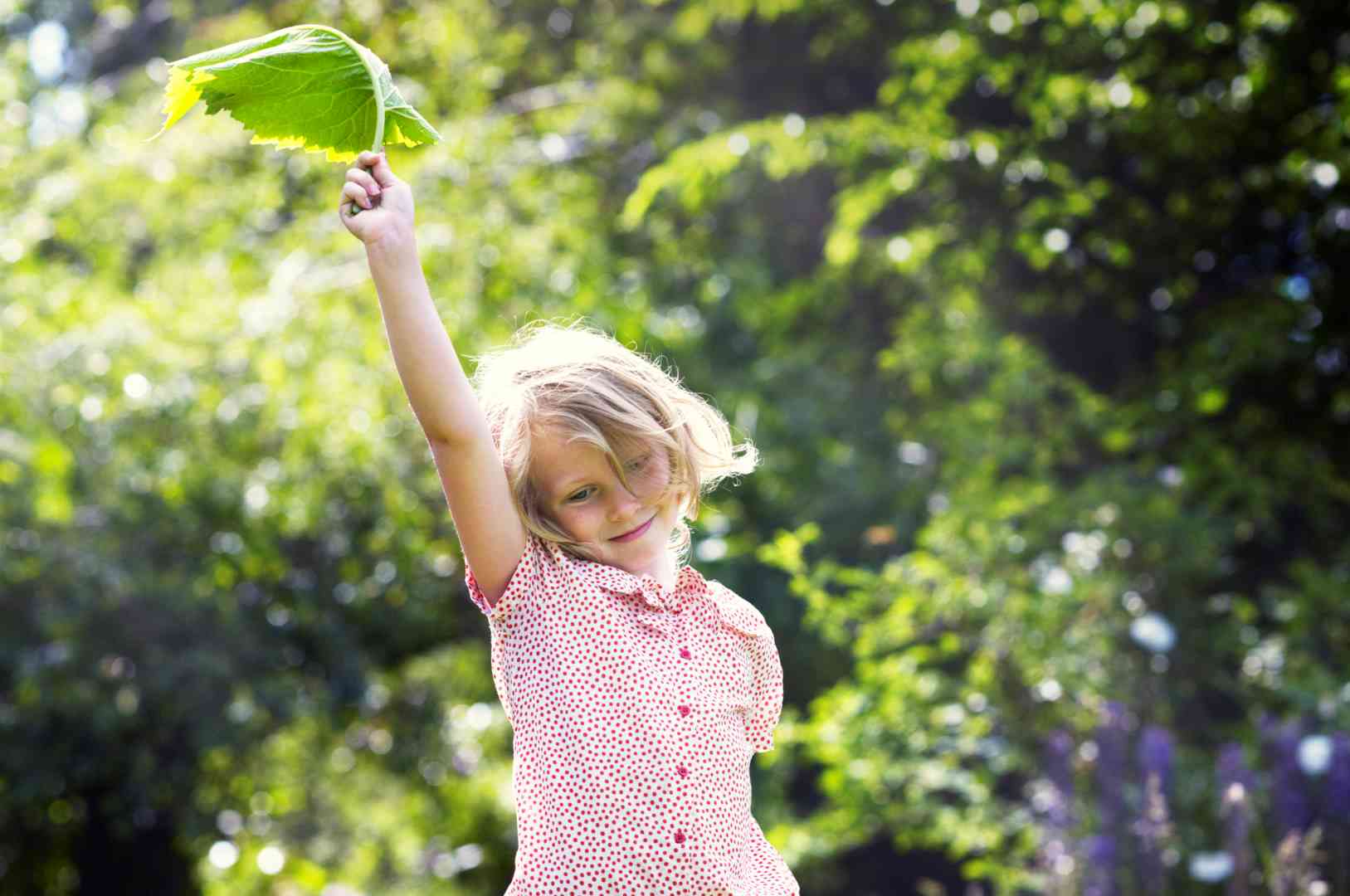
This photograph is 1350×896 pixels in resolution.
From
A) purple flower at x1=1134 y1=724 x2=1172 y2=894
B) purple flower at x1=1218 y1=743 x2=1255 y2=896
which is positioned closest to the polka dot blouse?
purple flower at x1=1218 y1=743 x2=1255 y2=896

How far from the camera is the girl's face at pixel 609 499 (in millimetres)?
1477

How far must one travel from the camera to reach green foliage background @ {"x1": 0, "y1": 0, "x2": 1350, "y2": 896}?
356cm

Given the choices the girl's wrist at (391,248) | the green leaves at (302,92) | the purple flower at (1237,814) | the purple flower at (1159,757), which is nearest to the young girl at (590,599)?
the girl's wrist at (391,248)

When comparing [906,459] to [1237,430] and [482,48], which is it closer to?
[1237,430]

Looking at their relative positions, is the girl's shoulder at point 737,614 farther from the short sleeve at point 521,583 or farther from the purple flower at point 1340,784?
the purple flower at point 1340,784

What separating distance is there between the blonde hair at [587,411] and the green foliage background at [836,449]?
1.61 m

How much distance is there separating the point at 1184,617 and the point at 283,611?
2424 mm

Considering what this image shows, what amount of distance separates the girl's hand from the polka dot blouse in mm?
341

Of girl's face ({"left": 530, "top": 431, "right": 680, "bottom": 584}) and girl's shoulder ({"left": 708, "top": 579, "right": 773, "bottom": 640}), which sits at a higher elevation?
girl's face ({"left": 530, "top": 431, "right": 680, "bottom": 584})

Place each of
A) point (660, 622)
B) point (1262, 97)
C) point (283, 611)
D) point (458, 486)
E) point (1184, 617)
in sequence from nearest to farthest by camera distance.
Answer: point (458, 486), point (660, 622), point (1184, 617), point (1262, 97), point (283, 611)

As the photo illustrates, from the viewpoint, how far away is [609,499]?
4.94ft

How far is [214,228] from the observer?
533 centimetres

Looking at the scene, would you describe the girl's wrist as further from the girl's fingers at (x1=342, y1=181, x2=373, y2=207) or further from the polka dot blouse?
the polka dot blouse

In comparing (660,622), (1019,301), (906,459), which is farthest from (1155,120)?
(660,622)
